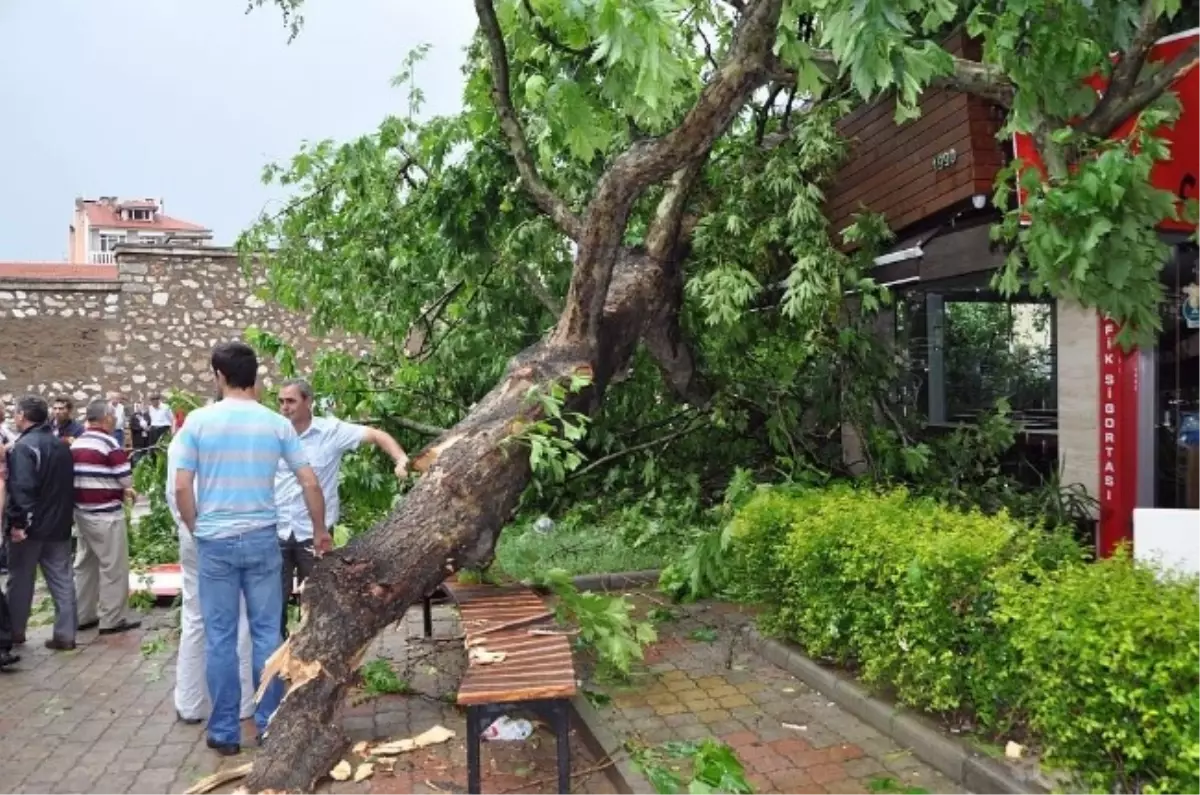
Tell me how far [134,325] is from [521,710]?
608 inches

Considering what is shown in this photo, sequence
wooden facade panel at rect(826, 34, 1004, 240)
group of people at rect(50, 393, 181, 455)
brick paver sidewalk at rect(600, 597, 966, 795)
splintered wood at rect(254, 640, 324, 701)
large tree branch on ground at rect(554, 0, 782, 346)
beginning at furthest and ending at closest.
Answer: group of people at rect(50, 393, 181, 455) → wooden facade panel at rect(826, 34, 1004, 240) → large tree branch on ground at rect(554, 0, 782, 346) → splintered wood at rect(254, 640, 324, 701) → brick paver sidewalk at rect(600, 597, 966, 795)

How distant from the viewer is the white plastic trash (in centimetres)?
516

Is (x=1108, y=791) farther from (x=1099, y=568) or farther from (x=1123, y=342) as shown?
(x=1123, y=342)

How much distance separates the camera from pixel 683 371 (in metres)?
8.98

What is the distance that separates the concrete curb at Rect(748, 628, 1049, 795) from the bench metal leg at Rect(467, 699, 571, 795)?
163 cm

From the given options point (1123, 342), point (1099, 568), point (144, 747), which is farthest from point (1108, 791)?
point (144, 747)

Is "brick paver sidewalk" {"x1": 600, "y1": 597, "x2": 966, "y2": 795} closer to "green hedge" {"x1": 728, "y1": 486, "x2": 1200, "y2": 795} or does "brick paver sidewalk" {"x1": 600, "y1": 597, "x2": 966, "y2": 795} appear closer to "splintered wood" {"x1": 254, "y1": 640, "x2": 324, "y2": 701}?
"green hedge" {"x1": 728, "y1": 486, "x2": 1200, "y2": 795}

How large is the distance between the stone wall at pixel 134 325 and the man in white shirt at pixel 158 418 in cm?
34

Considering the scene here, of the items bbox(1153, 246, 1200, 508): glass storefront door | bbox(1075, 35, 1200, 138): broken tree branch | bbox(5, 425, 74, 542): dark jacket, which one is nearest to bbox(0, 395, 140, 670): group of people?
bbox(5, 425, 74, 542): dark jacket

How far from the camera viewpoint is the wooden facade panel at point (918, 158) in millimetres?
7266

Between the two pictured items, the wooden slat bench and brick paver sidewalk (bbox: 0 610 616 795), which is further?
brick paver sidewalk (bbox: 0 610 616 795)

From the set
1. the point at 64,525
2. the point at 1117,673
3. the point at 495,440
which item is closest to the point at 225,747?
the point at 495,440

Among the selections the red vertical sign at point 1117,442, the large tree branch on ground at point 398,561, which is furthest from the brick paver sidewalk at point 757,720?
the red vertical sign at point 1117,442

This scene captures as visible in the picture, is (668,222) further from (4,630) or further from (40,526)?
(4,630)
